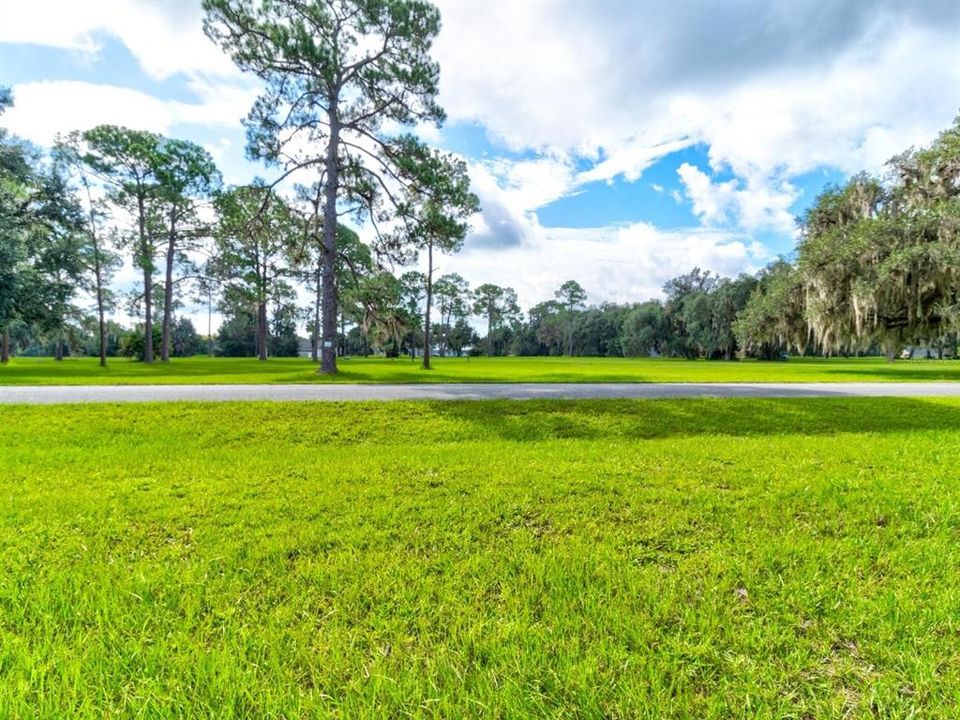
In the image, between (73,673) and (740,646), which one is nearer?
(73,673)

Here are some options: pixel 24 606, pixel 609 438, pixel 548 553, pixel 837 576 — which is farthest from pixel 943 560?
pixel 24 606

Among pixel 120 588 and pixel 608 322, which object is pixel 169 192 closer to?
pixel 120 588

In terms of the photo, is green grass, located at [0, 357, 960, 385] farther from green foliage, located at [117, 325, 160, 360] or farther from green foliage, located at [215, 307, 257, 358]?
green foliage, located at [215, 307, 257, 358]

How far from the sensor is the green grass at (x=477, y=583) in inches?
75.2

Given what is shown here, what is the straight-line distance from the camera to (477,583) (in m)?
2.78

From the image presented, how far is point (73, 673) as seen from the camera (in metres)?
1.97

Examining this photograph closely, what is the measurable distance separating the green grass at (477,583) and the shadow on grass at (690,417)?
1497 mm

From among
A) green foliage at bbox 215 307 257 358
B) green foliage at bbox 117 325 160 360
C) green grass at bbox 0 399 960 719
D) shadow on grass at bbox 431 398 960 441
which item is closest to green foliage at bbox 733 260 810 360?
shadow on grass at bbox 431 398 960 441

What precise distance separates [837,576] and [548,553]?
1893mm

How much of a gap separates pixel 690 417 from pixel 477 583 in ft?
21.9

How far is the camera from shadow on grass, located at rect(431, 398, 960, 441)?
726cm

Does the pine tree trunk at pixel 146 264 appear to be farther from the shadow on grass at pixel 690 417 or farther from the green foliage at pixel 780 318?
the green foliage at pixel 780 318

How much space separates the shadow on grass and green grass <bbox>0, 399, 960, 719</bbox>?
4.91ft

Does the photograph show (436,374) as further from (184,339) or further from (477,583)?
(184,339)
